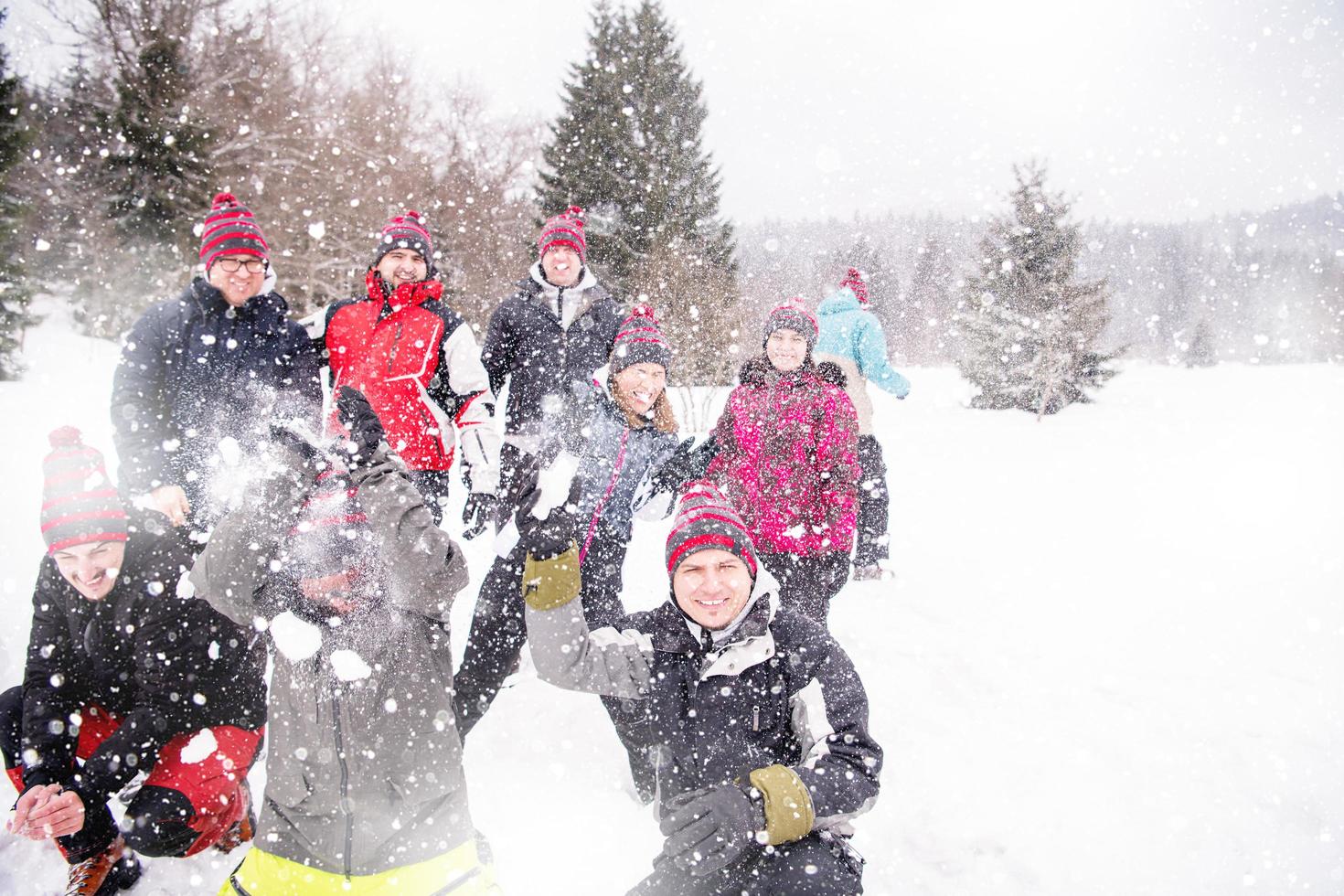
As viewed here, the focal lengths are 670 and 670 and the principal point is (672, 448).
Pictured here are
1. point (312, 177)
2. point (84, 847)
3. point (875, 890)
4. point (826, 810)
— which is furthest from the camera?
point (312, 177)

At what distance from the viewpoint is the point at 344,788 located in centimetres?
199

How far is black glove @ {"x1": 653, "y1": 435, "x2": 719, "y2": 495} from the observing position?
10.2 feet

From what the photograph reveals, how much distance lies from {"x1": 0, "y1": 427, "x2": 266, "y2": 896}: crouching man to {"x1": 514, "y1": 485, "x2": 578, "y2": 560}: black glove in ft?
4.57

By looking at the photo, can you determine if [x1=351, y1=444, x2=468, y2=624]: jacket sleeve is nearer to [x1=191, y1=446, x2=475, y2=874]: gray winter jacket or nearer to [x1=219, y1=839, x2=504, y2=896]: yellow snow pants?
[x1=191, y1=446, x2=475, y2=874]: gray winter jacket

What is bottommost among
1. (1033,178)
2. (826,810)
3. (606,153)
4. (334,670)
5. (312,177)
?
(826,810)

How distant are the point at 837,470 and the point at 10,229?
1704cm

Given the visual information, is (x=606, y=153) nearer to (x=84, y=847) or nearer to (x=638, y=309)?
(x=638, y=309)

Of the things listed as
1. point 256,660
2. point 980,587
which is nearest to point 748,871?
point 256,660

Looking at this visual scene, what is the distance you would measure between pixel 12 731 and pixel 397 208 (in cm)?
2105

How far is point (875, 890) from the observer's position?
2541 mm

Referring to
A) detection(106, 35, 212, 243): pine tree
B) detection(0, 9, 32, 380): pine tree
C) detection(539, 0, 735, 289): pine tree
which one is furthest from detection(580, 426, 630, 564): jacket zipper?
detection(539, 0, 735, 289): pine tree

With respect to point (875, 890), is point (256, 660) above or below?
above

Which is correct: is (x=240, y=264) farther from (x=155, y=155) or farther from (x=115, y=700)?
(x=155, y=155)

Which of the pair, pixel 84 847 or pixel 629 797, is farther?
pixel 629 797
